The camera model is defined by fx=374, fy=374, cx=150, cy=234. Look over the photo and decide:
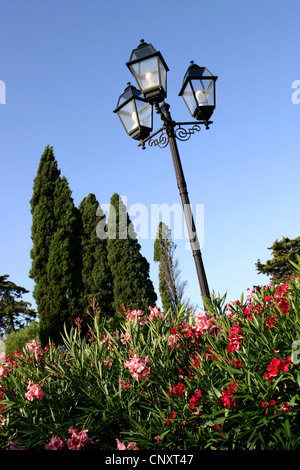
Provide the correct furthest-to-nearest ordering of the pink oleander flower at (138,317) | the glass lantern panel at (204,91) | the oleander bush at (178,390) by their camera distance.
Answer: the glass lantern panel at (204,91), the pink oleander flower at (138,317), the oleander bush at (178,390)

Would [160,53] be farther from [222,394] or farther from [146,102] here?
[222,394]

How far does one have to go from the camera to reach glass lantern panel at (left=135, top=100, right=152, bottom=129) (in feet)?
17.0

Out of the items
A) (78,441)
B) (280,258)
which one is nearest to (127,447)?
(78,441)

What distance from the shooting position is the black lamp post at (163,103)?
4793mm

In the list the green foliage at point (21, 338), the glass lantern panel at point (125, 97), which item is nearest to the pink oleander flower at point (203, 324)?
the glass lantern panel at point (125, 97)

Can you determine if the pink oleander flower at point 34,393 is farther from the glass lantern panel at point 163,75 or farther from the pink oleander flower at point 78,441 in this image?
the glass lantern panel at point 163,75

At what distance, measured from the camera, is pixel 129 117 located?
17.4ft

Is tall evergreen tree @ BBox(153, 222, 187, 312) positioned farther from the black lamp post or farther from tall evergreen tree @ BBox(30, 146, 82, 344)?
the black lamp post

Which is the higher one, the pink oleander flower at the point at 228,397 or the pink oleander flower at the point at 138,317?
the pink oleander flower at the point at 138,317

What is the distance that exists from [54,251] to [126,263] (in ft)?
25.6

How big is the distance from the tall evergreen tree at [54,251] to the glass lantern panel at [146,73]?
11585mm

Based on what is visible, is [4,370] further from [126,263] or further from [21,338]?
[126,263]

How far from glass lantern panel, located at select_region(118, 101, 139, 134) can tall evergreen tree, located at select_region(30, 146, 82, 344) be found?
10.9 m

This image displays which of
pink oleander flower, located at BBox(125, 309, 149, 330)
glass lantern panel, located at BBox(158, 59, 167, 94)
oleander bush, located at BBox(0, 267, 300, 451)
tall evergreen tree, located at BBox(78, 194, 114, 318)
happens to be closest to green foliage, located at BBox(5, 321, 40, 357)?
tall evergreen tree, located at BBox(78, 194, 114, 318)
